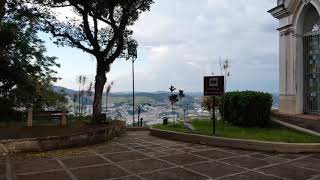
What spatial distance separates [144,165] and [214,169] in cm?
162

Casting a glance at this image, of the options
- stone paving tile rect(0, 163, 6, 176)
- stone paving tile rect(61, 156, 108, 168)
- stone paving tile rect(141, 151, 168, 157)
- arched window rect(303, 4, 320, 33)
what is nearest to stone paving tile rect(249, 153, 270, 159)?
stone paving tile rect(141, 151, 168, 157)

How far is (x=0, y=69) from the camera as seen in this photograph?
20.3m

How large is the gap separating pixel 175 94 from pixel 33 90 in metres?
7.69

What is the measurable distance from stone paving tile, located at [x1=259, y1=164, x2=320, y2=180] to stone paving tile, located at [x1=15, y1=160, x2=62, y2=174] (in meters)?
4.67

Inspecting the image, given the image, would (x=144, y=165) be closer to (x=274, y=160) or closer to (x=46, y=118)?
(x=274, y=160)

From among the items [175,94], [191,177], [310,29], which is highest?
[310,29]

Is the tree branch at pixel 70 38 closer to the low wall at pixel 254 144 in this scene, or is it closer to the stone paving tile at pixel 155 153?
the low wall at pixel 254 144

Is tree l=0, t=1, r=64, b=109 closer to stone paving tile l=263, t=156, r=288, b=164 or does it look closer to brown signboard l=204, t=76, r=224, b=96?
brown signboard l=204, t=76, r=224, b=96

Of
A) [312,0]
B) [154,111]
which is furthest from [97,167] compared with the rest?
[154,111]

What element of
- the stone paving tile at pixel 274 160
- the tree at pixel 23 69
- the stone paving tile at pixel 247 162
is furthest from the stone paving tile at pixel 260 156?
the tree at pixel 23 69

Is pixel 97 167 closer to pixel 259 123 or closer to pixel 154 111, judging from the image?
pixel 259 123

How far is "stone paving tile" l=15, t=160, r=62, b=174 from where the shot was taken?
8.76 metres

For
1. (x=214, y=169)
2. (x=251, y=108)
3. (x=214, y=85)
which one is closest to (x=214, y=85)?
(x=214, y=85)

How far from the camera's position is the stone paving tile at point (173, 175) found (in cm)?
789
